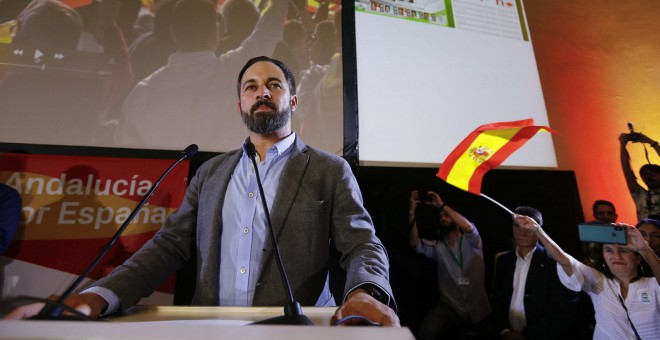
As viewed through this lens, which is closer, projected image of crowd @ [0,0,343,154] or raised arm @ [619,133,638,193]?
projected image of crowd @ [0,0,343,154]

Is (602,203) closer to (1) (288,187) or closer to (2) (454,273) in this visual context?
(2) (454,273)

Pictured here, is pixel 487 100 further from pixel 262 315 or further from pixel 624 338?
pixel 262 315

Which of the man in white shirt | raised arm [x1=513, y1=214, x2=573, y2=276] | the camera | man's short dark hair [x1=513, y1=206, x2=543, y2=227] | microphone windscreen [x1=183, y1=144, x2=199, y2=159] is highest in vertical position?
the camera

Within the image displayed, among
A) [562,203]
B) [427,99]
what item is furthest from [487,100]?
[562,203]

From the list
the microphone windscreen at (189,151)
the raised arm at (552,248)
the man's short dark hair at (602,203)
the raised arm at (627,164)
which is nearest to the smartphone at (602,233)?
the raised arm at (552,248)

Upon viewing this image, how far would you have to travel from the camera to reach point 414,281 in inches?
111

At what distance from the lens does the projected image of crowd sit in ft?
7.45

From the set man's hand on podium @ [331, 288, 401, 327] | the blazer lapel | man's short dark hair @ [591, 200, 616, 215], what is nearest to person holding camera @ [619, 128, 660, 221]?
man's short dark hair @ [591, 200, 616, 215]

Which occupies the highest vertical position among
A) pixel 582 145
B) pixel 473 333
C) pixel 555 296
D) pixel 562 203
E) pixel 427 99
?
pixel 427 99

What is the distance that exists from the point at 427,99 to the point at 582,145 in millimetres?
1439

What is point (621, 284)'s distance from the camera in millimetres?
2291

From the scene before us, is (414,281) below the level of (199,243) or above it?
below

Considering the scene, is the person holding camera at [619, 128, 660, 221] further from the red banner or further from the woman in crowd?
the red banner

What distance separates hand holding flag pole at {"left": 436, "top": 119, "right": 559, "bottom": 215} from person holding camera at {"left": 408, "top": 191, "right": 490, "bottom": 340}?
428 mm
